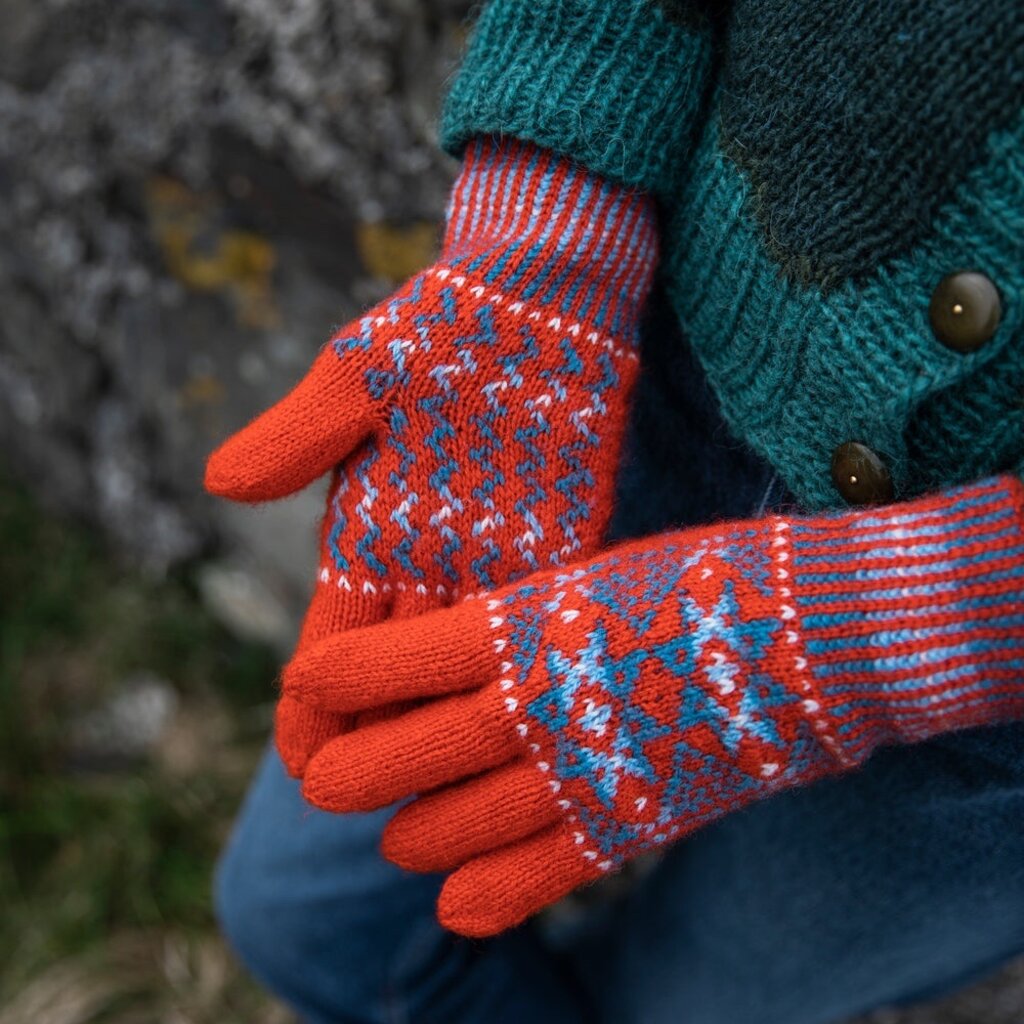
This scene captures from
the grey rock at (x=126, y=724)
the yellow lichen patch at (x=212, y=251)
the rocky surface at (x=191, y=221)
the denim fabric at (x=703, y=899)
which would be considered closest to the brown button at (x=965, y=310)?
the denim fabric at (x=703, y=899)

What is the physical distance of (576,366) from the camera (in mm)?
787

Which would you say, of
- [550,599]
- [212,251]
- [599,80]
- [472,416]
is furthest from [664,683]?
[212,251]

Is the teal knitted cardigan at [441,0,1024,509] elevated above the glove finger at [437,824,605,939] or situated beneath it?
elevated above

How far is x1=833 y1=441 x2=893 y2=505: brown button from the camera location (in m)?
0.67

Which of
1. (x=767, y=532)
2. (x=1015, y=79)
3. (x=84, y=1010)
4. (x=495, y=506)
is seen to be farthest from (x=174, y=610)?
(x=1015, y=79)

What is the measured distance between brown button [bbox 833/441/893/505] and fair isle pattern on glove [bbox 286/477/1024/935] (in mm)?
31

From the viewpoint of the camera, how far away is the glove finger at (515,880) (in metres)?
0.73

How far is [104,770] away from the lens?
193cm

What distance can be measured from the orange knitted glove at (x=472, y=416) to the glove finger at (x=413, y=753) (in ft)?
0.22

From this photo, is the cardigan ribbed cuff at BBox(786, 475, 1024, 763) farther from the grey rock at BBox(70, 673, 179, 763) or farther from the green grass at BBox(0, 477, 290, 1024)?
the grey rock at BBox(70, 673, 179, 763)

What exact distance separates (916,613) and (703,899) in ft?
2.35

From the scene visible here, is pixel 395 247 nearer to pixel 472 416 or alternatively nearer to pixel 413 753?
pixel 472 416

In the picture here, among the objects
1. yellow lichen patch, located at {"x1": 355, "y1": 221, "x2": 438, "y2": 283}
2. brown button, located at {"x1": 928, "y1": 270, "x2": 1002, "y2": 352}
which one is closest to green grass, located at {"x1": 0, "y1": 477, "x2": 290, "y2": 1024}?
yellow lichen patch, located at {"x1": 355, "y1": 221, "x2": 438, "y2": 283}

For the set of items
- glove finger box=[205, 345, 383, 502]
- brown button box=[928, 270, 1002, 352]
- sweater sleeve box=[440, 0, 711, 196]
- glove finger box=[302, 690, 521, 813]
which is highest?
sweater sleeve box=[440, 0, 711, 196]
